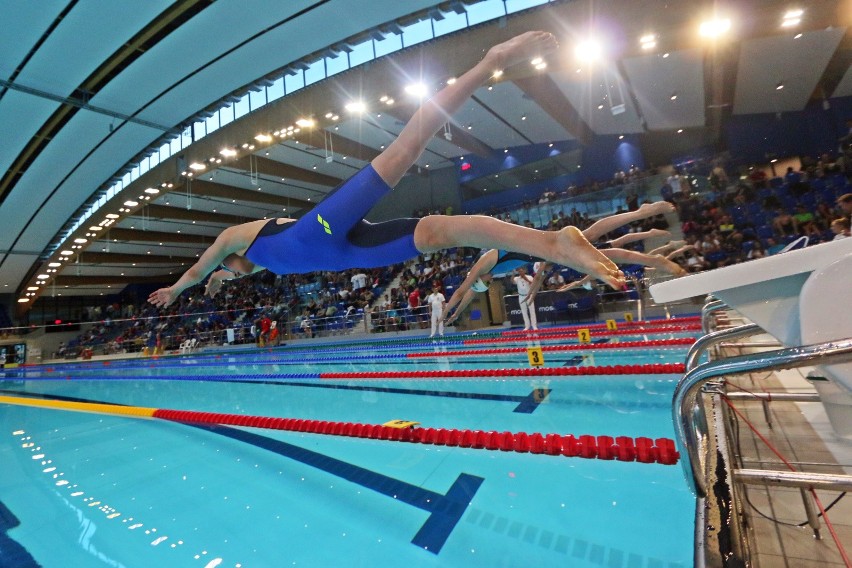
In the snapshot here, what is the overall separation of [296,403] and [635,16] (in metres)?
8.06

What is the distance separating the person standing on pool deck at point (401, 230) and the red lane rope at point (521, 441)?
1244 millimetres

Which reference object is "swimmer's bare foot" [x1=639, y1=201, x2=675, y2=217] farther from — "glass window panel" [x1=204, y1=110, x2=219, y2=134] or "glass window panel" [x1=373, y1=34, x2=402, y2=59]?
"glass window panel" [x1=204, y1=110, x2=219, y2=134]

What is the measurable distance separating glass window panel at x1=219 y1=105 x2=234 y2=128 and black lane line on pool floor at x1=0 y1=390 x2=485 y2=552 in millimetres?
10863

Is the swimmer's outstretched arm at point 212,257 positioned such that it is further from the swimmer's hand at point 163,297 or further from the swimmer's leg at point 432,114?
the swimmer's leg at point 432,114

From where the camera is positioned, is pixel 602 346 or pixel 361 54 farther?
pixel 361 54

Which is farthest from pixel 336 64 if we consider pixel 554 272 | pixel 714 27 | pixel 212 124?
pixel 554 272

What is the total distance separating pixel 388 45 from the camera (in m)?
8.89

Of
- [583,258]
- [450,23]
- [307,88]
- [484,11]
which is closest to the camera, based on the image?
[583,258]

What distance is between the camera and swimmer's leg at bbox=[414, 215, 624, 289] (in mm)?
1439

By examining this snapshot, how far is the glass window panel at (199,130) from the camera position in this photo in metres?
12.0

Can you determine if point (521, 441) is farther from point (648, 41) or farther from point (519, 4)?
point (519, 4)

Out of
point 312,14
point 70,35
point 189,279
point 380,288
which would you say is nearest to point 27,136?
point 70,35

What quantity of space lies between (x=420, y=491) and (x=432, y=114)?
1.81 metres

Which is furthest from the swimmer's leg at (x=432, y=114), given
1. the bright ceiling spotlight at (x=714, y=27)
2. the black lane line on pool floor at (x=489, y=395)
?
the bright ceiling spotlight at (x=714, y=27)
